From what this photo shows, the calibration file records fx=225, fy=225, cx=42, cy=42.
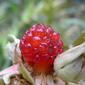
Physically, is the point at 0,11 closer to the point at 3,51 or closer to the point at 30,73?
the point at 3,51

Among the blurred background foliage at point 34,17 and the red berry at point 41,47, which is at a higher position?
the blurred background foliage at point 34,17

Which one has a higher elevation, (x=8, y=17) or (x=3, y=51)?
(x=8, y=17)

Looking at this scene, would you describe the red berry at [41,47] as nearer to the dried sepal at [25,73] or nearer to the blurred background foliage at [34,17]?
the dried sepal at [25,73]

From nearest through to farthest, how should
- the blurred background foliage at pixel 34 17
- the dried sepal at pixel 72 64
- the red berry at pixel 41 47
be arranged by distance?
the dried sepal at pixel 72 64 < the red berry at pixel 41 47 < the blurred background foliage at pixel 34 17

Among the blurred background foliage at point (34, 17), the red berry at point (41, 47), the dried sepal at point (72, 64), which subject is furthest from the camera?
the blurred background foliage at point (34, 17)

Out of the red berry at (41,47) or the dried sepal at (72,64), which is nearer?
the dried sepal at (72,64)

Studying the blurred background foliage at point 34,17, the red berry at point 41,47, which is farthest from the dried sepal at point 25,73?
the blurred background foliage at point 34,17

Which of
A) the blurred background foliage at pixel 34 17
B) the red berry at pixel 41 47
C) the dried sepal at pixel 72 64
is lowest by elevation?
the dried sepal at pixel 72 64

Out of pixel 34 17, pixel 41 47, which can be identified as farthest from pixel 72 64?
pixel 34 17

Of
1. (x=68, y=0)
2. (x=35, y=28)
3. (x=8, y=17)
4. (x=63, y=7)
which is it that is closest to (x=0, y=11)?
(x=8, y=17)
